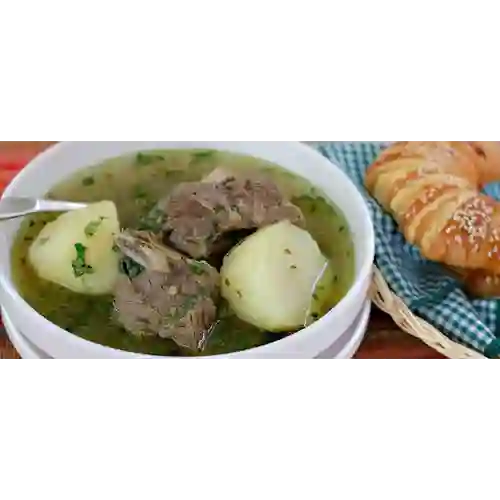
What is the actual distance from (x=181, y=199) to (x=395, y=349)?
286mm

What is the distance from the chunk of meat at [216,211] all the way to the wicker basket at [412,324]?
132mm

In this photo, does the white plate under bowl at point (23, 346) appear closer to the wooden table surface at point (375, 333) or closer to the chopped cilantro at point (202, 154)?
the wooden table surface at point (375, 333)

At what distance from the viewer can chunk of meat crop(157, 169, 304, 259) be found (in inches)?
35.6

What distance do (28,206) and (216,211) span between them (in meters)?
0.21

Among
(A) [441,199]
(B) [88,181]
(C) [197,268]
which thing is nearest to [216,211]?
(C) [197,268]

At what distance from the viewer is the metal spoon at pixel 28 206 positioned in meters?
0.94

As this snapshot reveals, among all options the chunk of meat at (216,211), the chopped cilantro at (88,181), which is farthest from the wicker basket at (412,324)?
the chopped cilantro at (88,181)

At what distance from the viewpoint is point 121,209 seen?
0.97 meters

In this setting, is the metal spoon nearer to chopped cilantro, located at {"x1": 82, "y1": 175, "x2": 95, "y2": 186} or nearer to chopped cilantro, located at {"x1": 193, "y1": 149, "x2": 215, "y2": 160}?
chopped cilantro, located at {"x1": 82, "y1": 175, "x2": 95, "y2": 186}

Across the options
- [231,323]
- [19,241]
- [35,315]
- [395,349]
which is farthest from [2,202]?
[395,349]

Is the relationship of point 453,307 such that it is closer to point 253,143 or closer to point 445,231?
point 445,231

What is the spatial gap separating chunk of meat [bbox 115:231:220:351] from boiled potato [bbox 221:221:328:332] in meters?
0.03

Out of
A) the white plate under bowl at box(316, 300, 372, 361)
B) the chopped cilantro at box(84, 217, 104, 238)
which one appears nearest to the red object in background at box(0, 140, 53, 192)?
the chopped cilantro at box(84, 217, 104, 238)

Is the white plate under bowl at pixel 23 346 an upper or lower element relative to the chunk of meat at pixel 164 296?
lower
